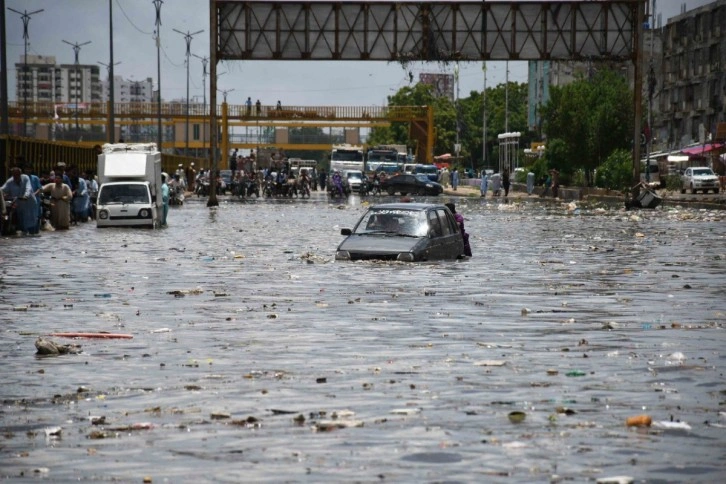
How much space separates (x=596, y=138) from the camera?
92.6 metres

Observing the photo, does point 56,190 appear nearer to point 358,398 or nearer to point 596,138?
point 358,398

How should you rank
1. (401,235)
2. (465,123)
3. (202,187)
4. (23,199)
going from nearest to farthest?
(401,235), (23,199), (202,187), (465,123)

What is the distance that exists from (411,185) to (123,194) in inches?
1853

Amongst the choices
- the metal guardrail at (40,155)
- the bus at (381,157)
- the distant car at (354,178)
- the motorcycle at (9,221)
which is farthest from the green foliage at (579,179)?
the motorcycle at (9,221)

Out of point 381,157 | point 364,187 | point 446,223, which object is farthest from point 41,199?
point 381,157

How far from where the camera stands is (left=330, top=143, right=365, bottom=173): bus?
319 ft

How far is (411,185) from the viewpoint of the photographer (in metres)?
88.2

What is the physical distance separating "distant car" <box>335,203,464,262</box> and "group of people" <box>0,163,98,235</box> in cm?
1218

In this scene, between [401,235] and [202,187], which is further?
[202,187]

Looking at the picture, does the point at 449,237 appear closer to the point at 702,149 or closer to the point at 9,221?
the point at 9,221

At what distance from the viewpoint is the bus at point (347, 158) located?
319 feet

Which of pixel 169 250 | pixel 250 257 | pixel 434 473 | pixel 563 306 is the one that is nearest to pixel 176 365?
pixel 434 473

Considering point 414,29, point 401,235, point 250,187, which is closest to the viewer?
point 401,235

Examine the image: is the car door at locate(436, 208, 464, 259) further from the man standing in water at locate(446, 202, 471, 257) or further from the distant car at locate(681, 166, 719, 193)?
the distant car at locate(681, 166, 719, 193)
